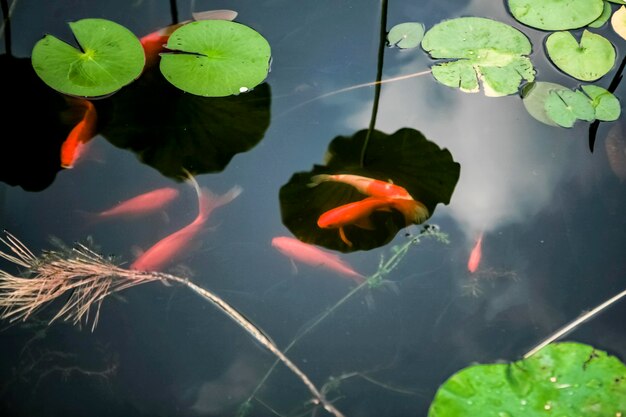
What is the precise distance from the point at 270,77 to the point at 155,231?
73 centimetres

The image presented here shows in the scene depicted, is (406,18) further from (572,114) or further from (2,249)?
(2,249)

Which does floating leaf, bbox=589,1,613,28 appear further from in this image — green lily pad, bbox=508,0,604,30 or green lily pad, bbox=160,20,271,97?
green lily pad, bbox=160,20,271,97

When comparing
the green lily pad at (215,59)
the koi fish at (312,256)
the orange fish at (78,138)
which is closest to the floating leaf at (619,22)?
the green lily pad at (215,59)

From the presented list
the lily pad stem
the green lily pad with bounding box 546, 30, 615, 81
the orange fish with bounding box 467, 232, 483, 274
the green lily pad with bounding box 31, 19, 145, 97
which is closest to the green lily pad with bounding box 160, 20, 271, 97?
the green lily pad with bounding box 31, 19, 145, 97

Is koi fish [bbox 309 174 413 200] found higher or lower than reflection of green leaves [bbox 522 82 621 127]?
lower

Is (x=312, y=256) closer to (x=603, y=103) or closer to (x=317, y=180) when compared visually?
(x=317, y=180)

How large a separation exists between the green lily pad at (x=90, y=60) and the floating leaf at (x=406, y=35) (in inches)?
36.1

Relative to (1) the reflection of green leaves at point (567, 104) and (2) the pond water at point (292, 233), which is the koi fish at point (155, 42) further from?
(1) the reflection of green leaves at point (567, 104)

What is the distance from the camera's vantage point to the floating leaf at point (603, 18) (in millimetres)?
2562

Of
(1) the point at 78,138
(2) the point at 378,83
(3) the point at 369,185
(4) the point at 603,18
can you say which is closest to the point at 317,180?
(3) the point at 369,185

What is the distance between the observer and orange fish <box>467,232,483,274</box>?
2047 millimetres

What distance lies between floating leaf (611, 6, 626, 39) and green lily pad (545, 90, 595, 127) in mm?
375

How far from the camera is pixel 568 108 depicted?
7.68 ft

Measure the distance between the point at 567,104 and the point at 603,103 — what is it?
127 millimetres
